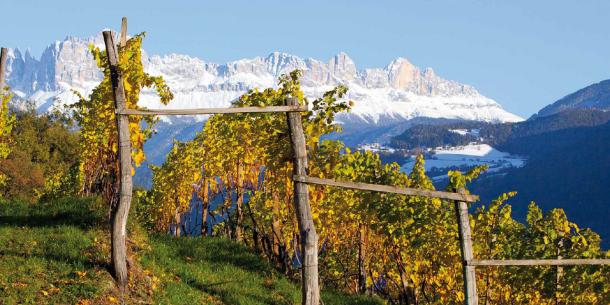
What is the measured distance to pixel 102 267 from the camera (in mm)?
14141

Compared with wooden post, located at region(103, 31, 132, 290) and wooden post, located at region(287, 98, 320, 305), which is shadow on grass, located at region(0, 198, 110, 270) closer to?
wooden post, located at region(103, 31, 132, 290)

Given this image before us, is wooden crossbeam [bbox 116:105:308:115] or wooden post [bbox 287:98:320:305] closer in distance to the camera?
wooden crossbeam [bbox 116:105:308:115]

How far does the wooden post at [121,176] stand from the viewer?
13781 mm

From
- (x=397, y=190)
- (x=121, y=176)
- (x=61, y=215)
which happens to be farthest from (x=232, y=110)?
(x=61, y=215)

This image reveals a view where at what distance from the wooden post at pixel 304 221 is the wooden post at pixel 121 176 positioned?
12.4 ft

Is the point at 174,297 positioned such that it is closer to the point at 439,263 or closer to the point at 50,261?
the point at 50,261

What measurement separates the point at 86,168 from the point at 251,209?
241 inches

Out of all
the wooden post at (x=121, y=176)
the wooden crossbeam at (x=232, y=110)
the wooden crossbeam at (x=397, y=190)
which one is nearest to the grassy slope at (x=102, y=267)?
the wooden post at (x=121, y=176)

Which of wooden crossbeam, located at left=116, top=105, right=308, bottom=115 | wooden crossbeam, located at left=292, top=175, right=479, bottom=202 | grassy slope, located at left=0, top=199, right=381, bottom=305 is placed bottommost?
grassy slope, located at left=0, top=199, right=381, bottom=305

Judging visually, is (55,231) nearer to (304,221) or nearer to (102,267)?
(102,267)

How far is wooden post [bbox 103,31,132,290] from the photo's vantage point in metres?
13.8

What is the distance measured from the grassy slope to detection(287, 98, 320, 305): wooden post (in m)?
2.09

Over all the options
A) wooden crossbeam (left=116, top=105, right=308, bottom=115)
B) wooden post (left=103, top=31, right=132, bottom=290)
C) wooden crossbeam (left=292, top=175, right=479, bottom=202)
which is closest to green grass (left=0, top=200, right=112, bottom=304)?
wooden post (left=103, top=31, right=132, bottom=290)

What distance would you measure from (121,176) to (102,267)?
7.06 feet
